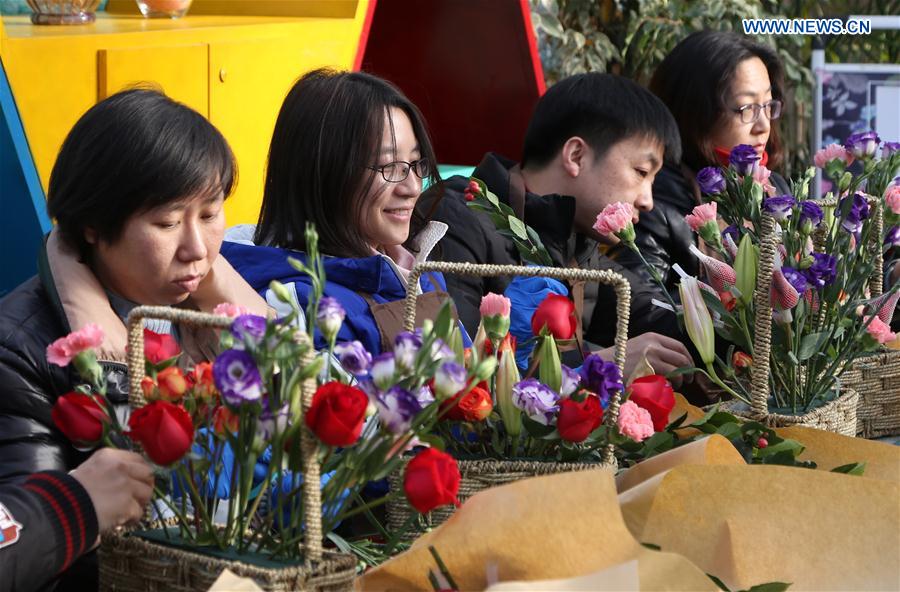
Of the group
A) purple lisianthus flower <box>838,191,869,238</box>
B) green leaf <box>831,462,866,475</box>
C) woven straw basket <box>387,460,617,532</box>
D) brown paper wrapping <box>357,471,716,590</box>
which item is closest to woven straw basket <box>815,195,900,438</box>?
purple lisianthus flower <box>838,191,869,238</box>

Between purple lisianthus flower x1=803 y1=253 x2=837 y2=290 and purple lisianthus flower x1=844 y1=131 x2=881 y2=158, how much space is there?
41 cm

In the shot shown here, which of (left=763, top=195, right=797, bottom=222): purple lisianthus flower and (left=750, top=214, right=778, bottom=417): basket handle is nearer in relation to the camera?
(left=750, top=214, right=778, bottom=417): basket handle

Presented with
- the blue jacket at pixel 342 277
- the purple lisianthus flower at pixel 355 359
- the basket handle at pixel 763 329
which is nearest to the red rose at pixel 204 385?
the purple lisianthus flower at pixel 355 359

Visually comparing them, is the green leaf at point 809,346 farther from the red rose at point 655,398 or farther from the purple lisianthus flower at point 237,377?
the purple lisianthus flower at point 237,377

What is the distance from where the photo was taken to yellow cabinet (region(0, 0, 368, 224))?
8.88ft

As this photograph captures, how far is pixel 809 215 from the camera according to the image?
1.79 m

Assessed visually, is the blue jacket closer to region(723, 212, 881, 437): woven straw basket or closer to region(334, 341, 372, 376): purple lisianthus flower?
region(723, 212, 881, 437): woven straw basket

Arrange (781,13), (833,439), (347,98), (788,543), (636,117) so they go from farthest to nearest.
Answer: (781,13) < (636,117) < (347,98) < (833,439) < (788,543)

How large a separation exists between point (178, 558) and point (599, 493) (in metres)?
0.34

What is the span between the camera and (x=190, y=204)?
1577 millimetres

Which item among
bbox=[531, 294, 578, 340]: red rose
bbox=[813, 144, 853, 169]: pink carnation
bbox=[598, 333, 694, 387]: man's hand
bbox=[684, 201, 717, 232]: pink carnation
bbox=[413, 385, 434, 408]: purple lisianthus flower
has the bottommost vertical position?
bbox=[598, 333, 694, 387]: man's hand

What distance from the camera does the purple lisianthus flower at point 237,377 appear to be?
99 centimetres

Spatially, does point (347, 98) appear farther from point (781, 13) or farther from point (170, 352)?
point (781, 13)

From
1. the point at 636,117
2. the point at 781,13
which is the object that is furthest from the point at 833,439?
the point at 781,13
